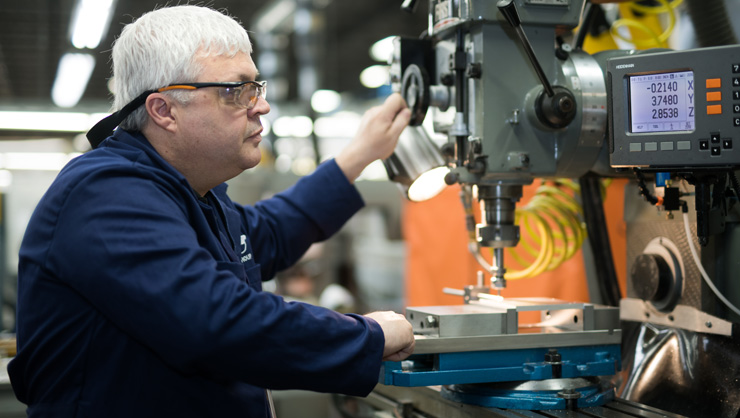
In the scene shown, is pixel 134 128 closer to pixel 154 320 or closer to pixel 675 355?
pixel 154 320

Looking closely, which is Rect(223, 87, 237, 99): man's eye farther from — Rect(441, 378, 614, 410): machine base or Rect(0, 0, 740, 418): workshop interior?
Rect(441, 378, 614, 410): machine base

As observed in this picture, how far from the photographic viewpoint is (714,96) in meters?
1.15

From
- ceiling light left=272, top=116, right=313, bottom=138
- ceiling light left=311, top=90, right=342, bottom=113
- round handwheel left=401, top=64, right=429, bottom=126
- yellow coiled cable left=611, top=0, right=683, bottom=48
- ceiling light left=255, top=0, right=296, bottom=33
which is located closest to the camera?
round handwheel left=401, top=64, right=429, bottom=126

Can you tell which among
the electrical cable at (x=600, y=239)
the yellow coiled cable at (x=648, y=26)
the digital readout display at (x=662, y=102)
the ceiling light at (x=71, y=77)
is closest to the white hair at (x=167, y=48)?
the digital readout display at (x=662, y=102)

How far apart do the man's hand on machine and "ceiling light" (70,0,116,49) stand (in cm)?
402

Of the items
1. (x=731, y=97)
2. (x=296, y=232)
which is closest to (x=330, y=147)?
(x=296, y=232)

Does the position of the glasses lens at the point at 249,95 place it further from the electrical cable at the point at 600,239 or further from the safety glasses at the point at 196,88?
the electrical cable at the point at 600,239

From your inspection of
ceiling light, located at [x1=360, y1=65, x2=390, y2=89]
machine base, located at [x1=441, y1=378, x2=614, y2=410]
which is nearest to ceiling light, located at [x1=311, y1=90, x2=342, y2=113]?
ceiling light, located at [x1=360, y1=65, x2=390, y2=89]

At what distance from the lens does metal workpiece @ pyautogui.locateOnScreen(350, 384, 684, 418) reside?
1.22m

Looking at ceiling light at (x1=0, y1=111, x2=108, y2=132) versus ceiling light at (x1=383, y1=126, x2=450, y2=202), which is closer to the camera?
ceiling light at (x1=383, y1=126, x2=450, y2=202)

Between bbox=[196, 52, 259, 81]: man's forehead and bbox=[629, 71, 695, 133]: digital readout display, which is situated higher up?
bbox=[196, 52, 259, 81]: man's forehead

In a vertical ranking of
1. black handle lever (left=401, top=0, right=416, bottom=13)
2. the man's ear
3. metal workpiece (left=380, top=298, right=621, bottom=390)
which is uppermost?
black handle lever (left=401, top=0, right=416, bottom=13)

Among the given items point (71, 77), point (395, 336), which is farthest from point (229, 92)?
point (71, 77)

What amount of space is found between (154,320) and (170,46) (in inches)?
18.7
